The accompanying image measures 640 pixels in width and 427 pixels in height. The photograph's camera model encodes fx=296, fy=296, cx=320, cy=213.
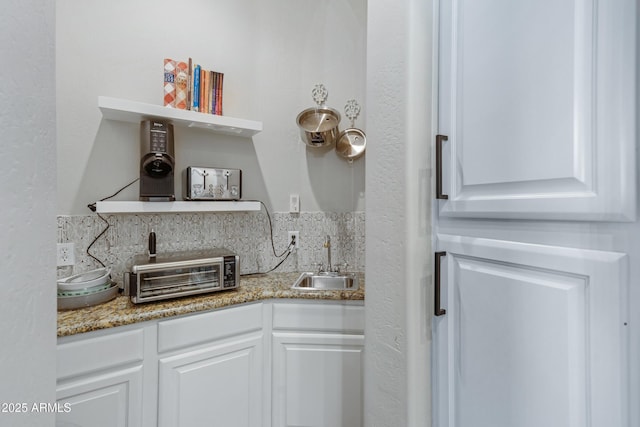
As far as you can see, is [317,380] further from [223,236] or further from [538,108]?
[538,108]

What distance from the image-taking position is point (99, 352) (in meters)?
1.20

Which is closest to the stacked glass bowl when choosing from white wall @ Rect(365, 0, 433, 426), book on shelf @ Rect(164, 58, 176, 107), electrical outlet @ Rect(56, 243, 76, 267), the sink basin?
electrical outlet @ Rect(56, 243, 76, 267)

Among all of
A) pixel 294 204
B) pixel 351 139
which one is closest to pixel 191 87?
pixel 294 204

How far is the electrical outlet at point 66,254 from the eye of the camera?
4.88ft

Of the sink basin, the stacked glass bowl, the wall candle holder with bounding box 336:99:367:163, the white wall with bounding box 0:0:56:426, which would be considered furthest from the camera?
the wall candle holder with bounding box 336:99:367:163

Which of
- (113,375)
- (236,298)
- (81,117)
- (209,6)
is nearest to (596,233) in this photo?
(236,298)

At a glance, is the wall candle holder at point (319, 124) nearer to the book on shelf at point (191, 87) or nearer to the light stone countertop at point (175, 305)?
the book on shelf at point (191, 87)

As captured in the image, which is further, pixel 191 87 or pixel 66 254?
pixel 191 87

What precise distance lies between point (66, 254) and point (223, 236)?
31.1 inches

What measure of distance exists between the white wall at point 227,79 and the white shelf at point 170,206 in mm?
207

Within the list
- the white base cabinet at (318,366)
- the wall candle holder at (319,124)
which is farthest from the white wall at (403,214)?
the wall candle holder at (319,124)

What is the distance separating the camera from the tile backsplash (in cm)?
157

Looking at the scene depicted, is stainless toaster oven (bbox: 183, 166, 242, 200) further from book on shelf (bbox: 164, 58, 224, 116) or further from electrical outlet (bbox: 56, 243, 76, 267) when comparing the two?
electrical outlet (bbox: 56, 243, 76, 267)

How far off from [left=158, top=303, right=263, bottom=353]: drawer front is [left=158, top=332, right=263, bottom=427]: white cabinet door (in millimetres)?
46
